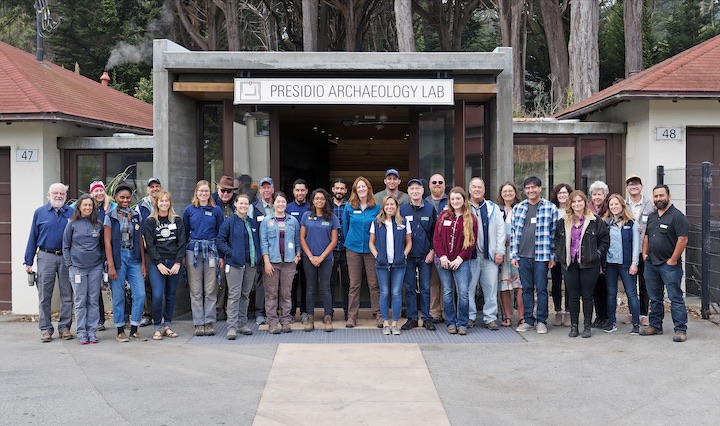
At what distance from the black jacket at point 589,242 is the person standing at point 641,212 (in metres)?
0.74

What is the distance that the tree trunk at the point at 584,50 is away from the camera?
20.3 m

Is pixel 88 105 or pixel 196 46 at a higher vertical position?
pixel 196 46

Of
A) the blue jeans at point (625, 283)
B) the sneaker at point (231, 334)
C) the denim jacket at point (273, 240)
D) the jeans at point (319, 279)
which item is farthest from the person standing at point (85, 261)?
the blue jeans at point (625, 283)

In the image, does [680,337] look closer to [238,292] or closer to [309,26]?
[238,292]

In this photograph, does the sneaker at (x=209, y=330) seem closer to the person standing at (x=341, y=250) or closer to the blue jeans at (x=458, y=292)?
the person standing at (x=341, y=250)

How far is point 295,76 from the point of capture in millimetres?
10242

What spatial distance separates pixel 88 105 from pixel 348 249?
20.7 feet

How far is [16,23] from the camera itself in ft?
125

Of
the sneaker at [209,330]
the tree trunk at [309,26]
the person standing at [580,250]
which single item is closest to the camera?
the person standing at [580,250]

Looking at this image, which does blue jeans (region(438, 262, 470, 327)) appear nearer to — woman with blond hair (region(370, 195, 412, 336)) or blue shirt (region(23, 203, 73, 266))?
woman with blond hair (region(370, 195, 412, 336))

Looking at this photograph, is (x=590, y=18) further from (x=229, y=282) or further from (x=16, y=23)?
(x=16, y=23)

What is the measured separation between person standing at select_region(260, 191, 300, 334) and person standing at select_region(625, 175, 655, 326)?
13.6 ft

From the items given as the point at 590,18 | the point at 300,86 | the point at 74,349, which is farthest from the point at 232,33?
the point at 74,349

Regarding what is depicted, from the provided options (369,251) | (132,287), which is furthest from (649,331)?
(132,287)
